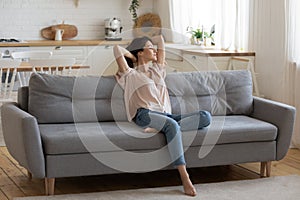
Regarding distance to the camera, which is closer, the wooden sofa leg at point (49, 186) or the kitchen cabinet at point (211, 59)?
the wooden sofa leg at point (49, 186)

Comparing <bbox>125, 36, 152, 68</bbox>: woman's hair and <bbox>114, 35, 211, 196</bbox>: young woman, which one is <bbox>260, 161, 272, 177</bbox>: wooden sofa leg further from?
<bbox>125, 36, 152, 68</bbox>: woman's hair

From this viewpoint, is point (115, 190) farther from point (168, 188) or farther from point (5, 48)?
point (5, 48)

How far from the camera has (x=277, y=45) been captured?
551 centimetres

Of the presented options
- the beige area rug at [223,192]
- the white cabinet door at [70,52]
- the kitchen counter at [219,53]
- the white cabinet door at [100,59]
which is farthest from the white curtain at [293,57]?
the white cabinet door at [70,52]

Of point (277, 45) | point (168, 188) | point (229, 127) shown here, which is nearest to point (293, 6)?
point (277, 45)

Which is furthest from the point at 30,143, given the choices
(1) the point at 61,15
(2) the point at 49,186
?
(1) the point at 61,15

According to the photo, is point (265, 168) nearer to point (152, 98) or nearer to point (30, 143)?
point (152, 98)

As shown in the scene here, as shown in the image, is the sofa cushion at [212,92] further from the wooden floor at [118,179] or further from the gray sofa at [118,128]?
the wooden floor at [118,179]

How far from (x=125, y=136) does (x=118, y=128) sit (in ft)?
0.55

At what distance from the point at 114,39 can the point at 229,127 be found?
4.15 meters

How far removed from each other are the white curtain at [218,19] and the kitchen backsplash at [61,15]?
3.03 ft

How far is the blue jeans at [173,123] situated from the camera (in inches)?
153

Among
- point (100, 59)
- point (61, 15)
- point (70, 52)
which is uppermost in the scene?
point (61, 15)

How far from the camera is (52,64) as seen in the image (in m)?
5.48
